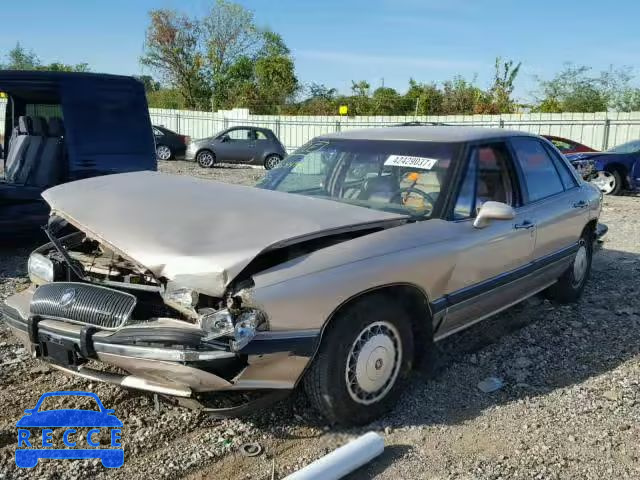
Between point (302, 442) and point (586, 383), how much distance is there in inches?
78.5

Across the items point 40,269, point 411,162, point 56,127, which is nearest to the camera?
point 40,269

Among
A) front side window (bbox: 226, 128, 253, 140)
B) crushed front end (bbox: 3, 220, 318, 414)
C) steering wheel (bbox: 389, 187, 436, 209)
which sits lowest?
crushed front end (bbox: 3, 220, 318, 414)

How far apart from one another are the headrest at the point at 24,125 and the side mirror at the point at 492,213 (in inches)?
238

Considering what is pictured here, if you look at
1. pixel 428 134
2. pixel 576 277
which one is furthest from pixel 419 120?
pixel 428 134

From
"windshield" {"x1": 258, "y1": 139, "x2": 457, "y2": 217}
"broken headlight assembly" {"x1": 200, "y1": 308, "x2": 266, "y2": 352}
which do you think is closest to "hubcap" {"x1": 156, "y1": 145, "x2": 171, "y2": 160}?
"windshield" {"x1": 258, "y1": 139, "x2": 457, "y2": 217}

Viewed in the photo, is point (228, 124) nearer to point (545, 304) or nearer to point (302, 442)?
point (545, 304)

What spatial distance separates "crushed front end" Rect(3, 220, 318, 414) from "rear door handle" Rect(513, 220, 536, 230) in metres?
2.05

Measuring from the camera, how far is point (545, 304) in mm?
5477

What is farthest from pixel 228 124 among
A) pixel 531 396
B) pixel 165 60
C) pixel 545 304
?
pixel 531 396

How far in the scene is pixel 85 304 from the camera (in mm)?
2930

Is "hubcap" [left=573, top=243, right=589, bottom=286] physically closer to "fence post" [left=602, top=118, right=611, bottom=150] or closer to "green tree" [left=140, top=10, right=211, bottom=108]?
"fence post" [left=602, top=118, right=611, bottom=150]

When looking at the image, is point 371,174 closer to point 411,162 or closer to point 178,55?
point 411,162

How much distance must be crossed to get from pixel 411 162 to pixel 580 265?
8.34ft

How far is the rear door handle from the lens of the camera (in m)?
4.16
